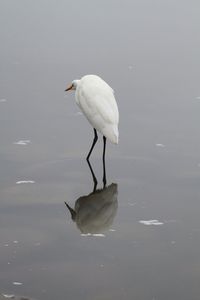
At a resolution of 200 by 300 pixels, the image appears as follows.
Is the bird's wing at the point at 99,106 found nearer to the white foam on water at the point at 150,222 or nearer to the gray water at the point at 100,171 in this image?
the gray water at the point at 100,171

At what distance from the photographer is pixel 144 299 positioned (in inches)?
238

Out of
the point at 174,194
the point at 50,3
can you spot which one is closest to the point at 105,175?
the point at 174,194

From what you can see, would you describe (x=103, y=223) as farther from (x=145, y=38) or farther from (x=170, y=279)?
(x=145, y=38)

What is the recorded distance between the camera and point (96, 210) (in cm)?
789

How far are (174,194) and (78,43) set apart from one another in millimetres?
7893

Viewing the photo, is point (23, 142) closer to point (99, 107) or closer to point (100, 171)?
point (99, 107)

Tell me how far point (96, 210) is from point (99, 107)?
177 cm

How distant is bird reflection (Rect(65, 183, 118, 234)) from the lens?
24.7 ft

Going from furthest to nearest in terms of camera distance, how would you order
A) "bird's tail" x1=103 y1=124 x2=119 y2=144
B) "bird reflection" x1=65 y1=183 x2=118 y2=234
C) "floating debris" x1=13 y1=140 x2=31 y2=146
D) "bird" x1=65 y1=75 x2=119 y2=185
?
"floating debris" x1=13 y1=140 x2=31 y2=146 → "bird" x1=65 y1=75 x2=119 y2=185 → "bird's tail" x1=103 y1=124 x2=119 y2=144 → "bird reflection" x1=65 y1=183 x2=118 y2=234

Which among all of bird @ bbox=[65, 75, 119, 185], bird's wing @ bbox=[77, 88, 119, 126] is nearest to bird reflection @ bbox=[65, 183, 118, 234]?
bird @ bbox=[65, 75, 119, 185]

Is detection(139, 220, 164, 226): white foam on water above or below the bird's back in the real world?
below

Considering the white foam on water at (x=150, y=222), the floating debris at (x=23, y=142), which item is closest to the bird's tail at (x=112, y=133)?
the floating debris at (x=23, y=142)

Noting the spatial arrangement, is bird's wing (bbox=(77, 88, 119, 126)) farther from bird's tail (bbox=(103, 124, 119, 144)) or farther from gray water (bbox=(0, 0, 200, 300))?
gray water (bbox=(0, 0, 200, 300))

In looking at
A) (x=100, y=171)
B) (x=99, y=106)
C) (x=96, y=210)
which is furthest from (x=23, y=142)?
(x=96, y=210)
